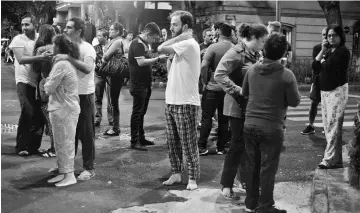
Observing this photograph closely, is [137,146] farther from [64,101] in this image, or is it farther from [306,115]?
[306,115]

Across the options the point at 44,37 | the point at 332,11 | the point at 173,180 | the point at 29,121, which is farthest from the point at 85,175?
the point at 332,11

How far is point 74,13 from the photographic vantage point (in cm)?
4688

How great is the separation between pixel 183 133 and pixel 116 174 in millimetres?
1340

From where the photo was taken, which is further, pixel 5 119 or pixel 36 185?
pixel 5 119

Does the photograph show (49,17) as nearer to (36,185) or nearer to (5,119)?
(5,119)

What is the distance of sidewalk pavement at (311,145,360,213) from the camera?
494 centimetres

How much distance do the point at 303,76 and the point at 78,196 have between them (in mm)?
16699

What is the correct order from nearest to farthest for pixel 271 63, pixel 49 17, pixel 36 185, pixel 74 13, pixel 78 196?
pixel 271 63
pixel 78 196
pixel 36 185
pixel 49 17
pixel 74 13

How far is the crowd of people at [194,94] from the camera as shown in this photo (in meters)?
4.75

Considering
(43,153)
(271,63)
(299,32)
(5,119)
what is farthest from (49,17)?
(271,63)

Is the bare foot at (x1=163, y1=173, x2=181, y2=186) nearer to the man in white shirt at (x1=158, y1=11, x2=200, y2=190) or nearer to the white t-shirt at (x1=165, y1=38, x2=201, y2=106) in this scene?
the man in white shirt at (x1=158, y1=11, x2=200, y2=190)

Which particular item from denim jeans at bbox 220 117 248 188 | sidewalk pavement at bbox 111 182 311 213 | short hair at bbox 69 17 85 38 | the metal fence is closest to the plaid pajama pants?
sidewalk pavement at bbox 111 182 311 213

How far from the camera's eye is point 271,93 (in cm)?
469

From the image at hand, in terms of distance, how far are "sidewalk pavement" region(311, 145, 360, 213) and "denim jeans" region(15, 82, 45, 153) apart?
13.2 ft
